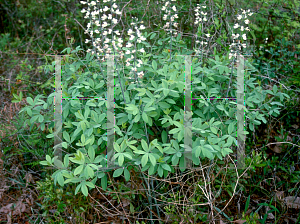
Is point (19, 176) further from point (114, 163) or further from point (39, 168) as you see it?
point (114, 163)

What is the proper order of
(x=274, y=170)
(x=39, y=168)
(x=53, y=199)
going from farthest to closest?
(x=39, y=168) < (x=274, y=170) < (x=53, y=199)

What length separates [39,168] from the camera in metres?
2.82

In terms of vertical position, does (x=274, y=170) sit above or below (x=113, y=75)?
below

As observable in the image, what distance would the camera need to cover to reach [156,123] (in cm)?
201

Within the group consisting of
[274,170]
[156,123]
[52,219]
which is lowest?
[52,219]

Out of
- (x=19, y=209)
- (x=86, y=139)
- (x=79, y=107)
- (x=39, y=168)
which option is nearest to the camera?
(x=86, y=139)

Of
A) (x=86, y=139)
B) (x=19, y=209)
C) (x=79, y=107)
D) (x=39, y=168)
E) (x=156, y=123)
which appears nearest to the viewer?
(x=86, y=139)

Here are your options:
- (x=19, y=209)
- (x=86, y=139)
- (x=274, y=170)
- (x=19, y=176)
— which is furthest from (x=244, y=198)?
(x=19, y=176)

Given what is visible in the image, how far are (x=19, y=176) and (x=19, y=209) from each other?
413 mm

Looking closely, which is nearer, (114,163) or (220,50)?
(114,163)

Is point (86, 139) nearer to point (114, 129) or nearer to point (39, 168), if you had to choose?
point (114, 129)

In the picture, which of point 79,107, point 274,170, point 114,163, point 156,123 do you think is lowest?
point 274,170

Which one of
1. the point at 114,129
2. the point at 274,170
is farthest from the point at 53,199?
the point at 274,170

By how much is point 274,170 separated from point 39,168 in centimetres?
226
